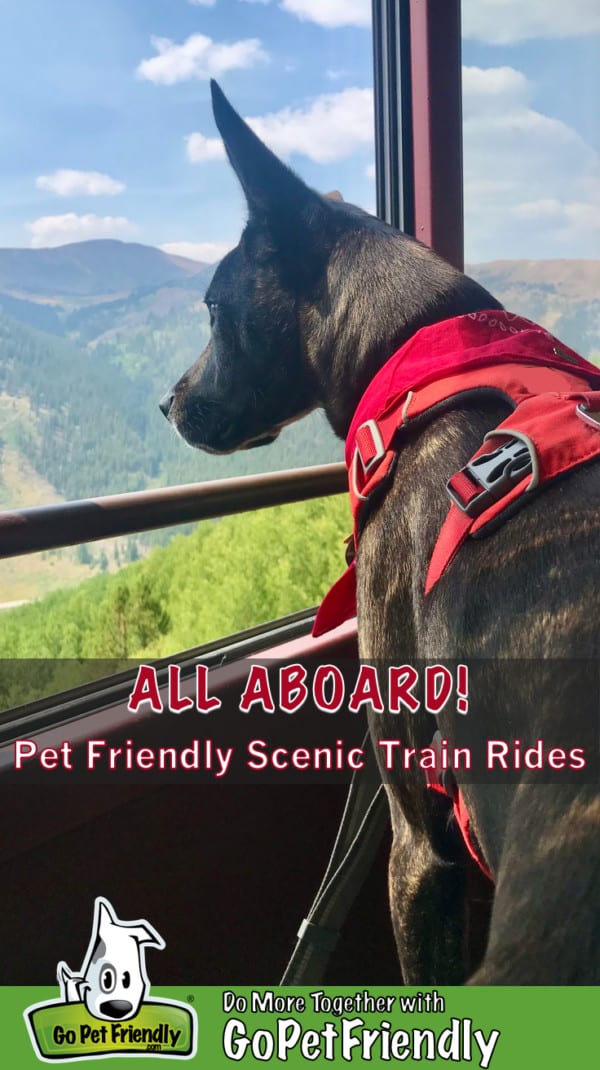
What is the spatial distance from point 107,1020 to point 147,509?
1.85 ft

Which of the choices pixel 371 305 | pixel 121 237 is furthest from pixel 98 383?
pixel 371 305

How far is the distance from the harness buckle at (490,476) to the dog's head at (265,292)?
46 cm

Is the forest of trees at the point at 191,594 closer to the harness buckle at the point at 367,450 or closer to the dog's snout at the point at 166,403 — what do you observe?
the dog's snout at the point at 166,403

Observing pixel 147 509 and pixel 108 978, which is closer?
pixel 108 978

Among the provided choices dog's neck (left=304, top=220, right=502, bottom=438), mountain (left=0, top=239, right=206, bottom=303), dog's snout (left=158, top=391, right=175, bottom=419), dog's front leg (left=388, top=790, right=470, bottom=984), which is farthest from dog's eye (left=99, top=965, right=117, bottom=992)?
mountain (left=0, top=239, right=206, bottom=303)

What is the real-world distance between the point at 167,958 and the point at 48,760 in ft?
1.17

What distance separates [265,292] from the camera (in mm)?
1164

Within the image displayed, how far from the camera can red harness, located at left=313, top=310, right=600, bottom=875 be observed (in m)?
0.70

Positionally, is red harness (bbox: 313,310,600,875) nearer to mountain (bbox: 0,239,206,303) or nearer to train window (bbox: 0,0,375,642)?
train window (bbox: 0,0,375,642)

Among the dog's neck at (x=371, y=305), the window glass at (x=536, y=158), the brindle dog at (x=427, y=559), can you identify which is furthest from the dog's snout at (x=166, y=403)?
the window glass at (x=536, y=158)

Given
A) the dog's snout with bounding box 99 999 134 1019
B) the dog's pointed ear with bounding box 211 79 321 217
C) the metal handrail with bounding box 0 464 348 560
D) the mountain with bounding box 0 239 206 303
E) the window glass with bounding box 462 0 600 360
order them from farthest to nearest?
1. the window glass with bounding box 462 0 600 360
2. the mountain with bounding box 0 239 206 303
3. the dog's pointed ear with bounding box 211 79 321 217
4. the metal handrail with bounding box 0 464 348 560
5. the dog's snout with bounding box 99 999 134 1019

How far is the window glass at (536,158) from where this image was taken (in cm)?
187

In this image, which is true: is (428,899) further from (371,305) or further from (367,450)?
(371,305)

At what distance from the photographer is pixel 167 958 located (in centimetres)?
112
